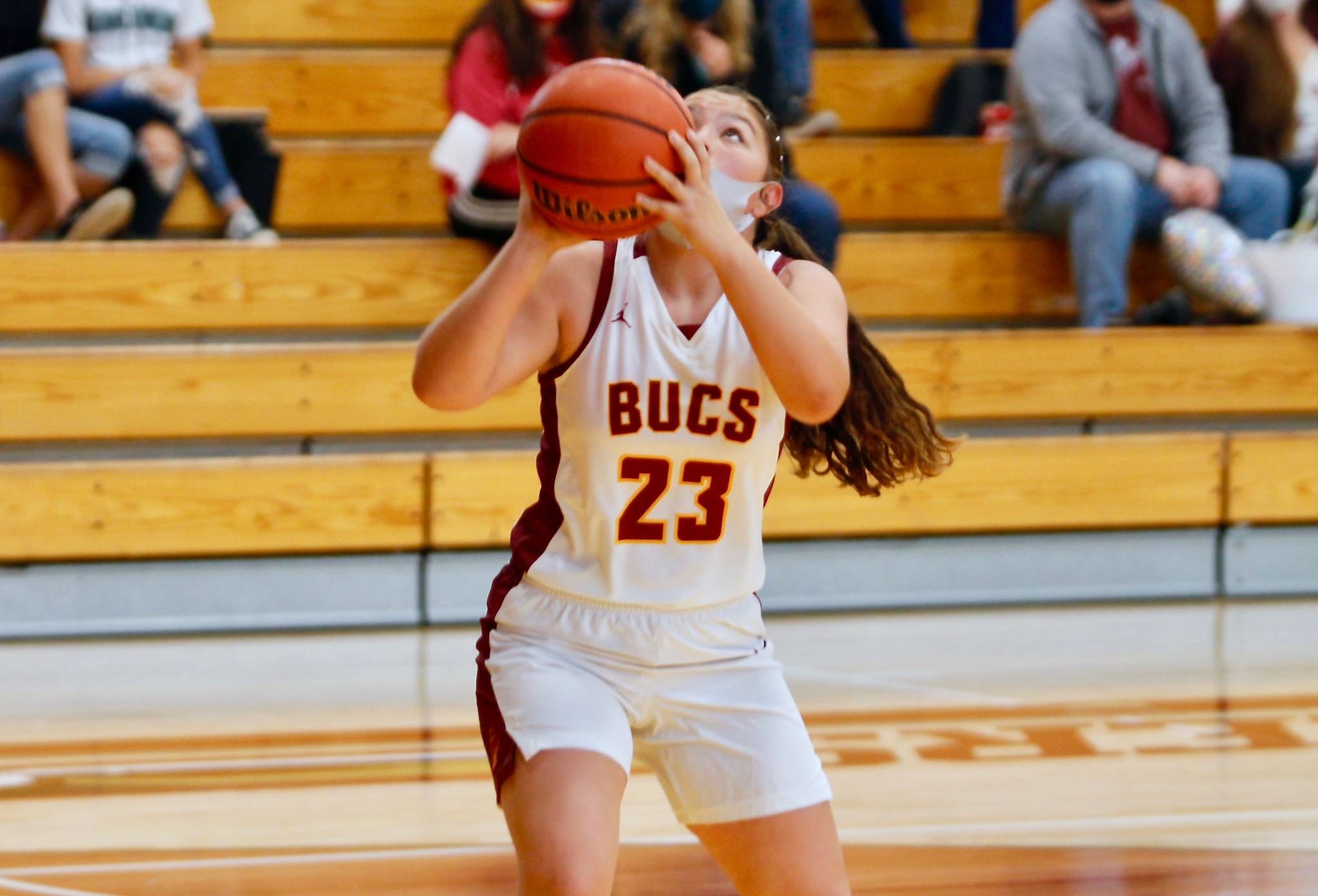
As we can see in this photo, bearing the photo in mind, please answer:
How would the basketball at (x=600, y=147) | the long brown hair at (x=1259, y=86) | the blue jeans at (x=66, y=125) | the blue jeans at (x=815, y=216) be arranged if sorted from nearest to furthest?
the basketball at (x=600, y=147)
the blue jeans at (x=815, y=216)
the blue jeans at (x=66, y=125)
the long brown hair at (x=1259, y=86)

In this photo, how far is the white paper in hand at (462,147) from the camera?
5328 mm

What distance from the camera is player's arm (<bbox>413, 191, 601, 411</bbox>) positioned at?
1948 mm

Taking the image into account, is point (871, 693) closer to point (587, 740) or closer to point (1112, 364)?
point (1112, 364)

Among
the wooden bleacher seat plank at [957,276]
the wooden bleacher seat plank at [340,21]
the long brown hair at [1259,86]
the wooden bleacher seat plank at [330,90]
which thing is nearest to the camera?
the wooden bleacher seat plank at [957,276]

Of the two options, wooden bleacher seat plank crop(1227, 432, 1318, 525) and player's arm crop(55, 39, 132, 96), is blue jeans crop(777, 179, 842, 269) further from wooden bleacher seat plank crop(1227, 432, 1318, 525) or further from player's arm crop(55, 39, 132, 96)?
player's arm crop(55, 39, 132, 96)

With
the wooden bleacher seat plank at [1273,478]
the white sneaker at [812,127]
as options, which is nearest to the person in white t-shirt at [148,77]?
the white sneaker at [812,127]

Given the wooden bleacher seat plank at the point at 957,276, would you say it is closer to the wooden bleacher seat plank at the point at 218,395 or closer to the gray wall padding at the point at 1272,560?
the gray wall padding at the point at 1272,560

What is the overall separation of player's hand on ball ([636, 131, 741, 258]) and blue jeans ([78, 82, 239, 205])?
416cm

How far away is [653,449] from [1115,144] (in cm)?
413

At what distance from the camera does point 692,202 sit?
191cm

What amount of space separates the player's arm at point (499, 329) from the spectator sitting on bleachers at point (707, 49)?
326 centimetres

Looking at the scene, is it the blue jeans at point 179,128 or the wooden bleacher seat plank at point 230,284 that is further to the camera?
the blue jeans at point 179,128

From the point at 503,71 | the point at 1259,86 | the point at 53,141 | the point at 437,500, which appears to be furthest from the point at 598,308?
the point at 1259,86

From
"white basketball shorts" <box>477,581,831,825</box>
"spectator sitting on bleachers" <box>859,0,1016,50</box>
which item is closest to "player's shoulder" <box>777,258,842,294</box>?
"white basketball shorts" <box>477,581,831,825</box>
